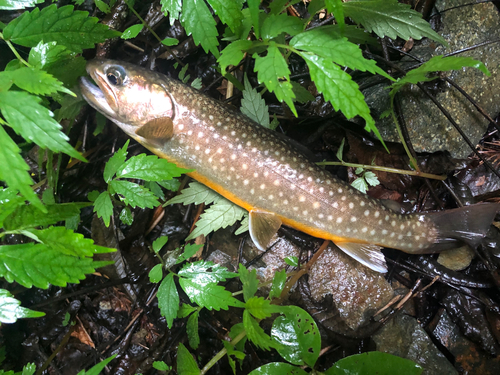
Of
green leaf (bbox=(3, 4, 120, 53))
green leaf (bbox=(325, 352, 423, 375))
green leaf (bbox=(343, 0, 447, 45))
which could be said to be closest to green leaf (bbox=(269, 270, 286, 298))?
green leaf (bbox=(325, 352, 423, 375))

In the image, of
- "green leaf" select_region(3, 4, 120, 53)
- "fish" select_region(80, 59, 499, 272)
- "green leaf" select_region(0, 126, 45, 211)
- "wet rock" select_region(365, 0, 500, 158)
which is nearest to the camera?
"green leaf" select_region(0, 126, 45, 211)

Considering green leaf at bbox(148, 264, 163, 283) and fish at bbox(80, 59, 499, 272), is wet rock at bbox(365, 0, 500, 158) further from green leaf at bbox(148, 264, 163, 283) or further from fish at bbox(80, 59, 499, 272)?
green leaf at bbox(148, 264, 163, 283)

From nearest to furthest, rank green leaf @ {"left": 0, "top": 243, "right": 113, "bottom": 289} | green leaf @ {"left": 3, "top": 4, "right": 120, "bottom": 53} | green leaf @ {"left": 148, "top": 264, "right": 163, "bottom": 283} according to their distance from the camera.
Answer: green leaf @ {"left": 0, "top": 243, "right": 113, "bottom": 289} → green leaf @ {"left": 3, "top": 4, "right": 120, "bottom": 53} → green leaf @ {"left": 148, "top": 264, "right": 163, "bottom": 283}

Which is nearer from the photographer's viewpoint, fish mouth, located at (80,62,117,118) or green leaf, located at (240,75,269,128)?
fish mouth, located at (80,62,117,118)

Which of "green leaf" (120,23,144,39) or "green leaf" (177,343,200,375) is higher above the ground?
"green leaf" (120,23,144,39)

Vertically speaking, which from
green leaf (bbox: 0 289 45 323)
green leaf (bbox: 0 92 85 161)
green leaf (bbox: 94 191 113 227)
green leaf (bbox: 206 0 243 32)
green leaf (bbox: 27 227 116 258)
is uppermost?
green leaf (bbox: 206 0 243 32)

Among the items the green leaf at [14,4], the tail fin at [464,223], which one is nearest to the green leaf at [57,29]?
the green leaf at [14,4]

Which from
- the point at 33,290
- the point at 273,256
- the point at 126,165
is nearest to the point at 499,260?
the point at 273,256
